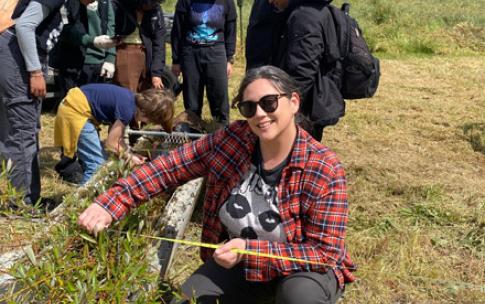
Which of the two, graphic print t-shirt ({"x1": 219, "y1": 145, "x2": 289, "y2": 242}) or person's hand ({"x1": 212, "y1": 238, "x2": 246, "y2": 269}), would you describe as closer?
person's hand ({"x1": 212, "y1": 238, "x2": 246, "y2": 269})

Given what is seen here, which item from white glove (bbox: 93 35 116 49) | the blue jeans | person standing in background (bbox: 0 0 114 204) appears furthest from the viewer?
white glove (bbox: 93 35 116 49)

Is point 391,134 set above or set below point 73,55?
below

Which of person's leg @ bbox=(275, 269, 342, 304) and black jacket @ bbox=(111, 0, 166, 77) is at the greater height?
black jacket @ bbox=(111, 0, 166, 77)

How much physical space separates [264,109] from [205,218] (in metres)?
0.68

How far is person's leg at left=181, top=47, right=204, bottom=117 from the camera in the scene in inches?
209

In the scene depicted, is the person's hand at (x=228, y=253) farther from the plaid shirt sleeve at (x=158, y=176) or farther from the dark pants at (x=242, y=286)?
the plaid shirt sleeve at (x=158, y=176)

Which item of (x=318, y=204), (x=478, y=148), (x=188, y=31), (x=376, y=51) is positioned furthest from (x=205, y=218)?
(x=376, y=51)

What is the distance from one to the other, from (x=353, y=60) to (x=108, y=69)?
7.83ft

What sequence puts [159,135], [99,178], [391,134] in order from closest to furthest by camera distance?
1. [99,178]
2. [159,135]
3. [391,134]

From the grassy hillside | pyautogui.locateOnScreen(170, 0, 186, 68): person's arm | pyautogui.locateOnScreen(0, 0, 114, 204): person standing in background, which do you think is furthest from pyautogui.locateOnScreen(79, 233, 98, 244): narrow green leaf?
pyautogui.locateOnScreen(170, 0, 186, 68): person's arm

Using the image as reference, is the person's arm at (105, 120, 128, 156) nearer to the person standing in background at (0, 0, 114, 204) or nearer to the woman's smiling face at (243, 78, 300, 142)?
the person standing in background at (0, 0, 114, 204)

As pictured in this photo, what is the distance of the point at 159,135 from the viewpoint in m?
4.38

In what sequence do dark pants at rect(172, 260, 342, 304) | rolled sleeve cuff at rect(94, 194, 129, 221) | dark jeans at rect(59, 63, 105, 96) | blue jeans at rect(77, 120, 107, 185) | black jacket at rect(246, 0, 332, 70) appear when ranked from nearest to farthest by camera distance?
dark pants at rect(172, 260, 342, 304) → rolled sleeve cuff at rect(94, 194, 129, 221) → black jacket at rect(246, 0, 332, 70) → blue jeans at rect(77, 120, 107, 185) → dark jeans at rect(59, 63, 105, 96)

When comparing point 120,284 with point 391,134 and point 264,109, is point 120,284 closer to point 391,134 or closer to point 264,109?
point 264,109
